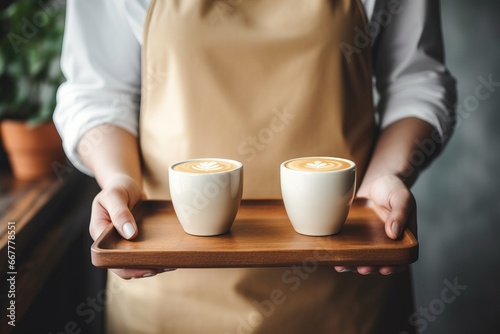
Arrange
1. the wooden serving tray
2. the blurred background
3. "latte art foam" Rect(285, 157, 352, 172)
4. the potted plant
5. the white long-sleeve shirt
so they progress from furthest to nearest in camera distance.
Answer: the blurred background < the potted plant < the white long-sleeve shirt < "latte art foam" Rect(285, 157, 352, 172) < the wooden serving tray

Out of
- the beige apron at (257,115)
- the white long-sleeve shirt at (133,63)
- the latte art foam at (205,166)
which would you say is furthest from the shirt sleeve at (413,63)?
the latte art foam at (205,166)

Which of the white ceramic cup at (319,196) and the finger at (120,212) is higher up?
the white ceramic cup at (319,196)

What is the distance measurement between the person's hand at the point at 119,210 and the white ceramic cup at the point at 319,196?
274mm

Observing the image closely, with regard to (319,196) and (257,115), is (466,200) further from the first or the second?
(319,196)

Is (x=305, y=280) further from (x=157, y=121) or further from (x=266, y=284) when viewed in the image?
(x=157, y=121)

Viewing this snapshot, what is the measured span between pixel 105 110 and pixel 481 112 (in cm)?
169

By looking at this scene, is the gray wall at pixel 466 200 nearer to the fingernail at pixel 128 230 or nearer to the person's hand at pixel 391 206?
the person's hand at pixel 391 206

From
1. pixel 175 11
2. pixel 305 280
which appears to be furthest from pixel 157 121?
pixel 305 280

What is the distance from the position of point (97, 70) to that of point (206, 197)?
20.7 inches

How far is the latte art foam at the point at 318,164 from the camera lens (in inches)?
40.6

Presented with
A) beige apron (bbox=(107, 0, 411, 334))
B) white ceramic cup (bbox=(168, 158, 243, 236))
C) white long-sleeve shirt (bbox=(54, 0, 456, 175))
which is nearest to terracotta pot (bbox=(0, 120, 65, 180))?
white long-sleeve shirt (bbox=(54, 0, 456, 175))

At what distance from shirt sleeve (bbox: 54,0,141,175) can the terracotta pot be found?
65 cm

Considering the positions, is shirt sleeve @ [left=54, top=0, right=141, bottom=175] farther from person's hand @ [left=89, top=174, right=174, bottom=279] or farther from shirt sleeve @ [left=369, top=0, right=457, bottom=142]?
shirt sleeve @ [left=369, top=0, right=457, bottom=142]

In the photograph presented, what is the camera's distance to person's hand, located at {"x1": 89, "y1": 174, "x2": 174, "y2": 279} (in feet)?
3.17
